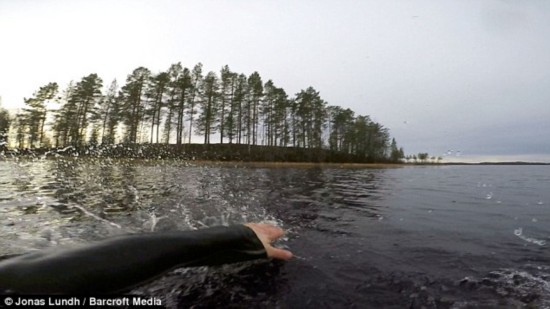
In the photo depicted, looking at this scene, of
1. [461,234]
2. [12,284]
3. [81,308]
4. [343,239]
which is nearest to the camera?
[12,284]

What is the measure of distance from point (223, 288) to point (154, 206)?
19.1 feet

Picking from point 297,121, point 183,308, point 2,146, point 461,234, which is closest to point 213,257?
point 183,308

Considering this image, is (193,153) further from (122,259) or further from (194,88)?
(122,259)

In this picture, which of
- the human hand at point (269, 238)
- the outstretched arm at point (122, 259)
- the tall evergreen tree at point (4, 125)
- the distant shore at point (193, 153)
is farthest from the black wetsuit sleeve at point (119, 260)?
the tall evergreen tree at point (4, 125)

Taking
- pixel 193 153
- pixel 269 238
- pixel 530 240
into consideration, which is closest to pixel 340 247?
pixel 269 238

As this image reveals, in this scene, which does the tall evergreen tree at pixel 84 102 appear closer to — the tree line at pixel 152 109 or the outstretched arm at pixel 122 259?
the tree line at pixel 152 109

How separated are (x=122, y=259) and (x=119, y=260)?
3 cm

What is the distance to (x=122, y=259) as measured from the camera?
2725mm

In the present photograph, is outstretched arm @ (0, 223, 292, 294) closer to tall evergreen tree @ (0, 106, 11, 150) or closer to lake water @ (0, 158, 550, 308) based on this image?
lake water @ (0, 158, 550, 308)

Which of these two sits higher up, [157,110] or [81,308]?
[157,110]

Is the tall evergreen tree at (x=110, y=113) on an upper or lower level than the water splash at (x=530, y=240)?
upper

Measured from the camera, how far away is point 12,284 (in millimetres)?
2209

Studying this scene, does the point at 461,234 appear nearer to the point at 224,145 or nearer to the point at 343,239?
the point at 343,239

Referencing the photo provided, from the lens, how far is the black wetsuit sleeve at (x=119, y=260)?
7.52 ft
